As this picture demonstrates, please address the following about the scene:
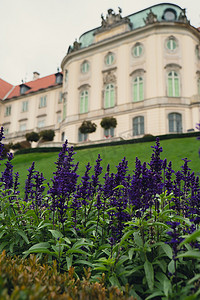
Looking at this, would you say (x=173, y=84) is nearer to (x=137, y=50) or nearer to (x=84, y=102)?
(x=137, y=50)

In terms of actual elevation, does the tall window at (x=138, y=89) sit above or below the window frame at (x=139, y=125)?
above

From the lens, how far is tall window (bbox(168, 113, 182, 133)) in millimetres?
28258

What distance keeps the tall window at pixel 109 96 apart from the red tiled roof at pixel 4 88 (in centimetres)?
2700

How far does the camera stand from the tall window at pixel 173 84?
2912cm

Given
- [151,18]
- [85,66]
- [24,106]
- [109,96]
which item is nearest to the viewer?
[151,18]

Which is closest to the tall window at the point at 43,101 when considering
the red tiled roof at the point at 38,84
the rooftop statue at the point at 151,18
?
the red tiled roof at the point at 38,84

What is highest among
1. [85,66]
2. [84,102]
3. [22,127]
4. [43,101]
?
[85,66]

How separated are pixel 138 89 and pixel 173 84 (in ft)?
13.4

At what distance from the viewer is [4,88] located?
177ft

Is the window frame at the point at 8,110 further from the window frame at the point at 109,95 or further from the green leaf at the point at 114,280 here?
the green leaf at the point at 114,280

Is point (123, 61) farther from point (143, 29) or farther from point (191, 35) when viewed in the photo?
point (191, 35)

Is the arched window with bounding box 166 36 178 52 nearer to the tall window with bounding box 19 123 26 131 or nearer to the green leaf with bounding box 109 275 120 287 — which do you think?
the tall window with bounding box 19 123 26 131

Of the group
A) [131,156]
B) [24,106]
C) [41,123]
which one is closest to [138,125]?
[131,156]

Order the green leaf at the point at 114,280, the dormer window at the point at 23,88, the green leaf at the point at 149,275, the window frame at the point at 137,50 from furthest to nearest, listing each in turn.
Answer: the dormer window at the point at 23,88 → the window frame at the point at 137,50 → the green leaf at the point at 114,280 → the green leaf at the point at 149,275
